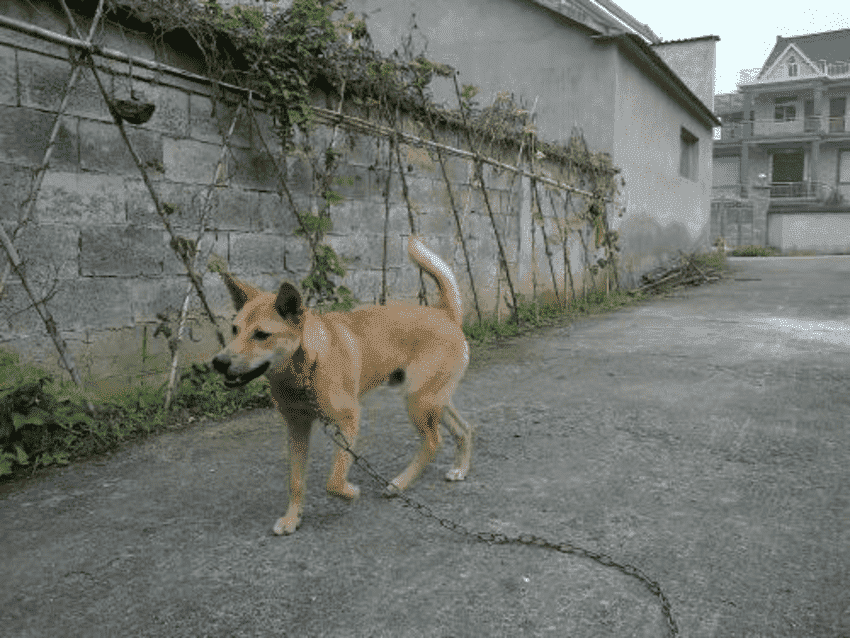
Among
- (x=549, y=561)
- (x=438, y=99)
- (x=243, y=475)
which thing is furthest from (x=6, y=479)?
(x=438, y=99)

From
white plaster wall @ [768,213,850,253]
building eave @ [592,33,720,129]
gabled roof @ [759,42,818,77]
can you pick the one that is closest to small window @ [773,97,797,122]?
gabled roof @ [759,42,818,77]

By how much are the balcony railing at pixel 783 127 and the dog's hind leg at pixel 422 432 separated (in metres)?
34.7

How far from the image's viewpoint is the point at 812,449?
3658 millimetres

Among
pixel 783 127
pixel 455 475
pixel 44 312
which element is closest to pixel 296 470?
pixel 455 475

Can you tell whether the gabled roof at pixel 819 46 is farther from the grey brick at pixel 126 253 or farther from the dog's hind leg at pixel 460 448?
the dog's hind leg at pixel 460 448

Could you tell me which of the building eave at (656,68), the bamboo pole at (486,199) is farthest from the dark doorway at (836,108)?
the bamboo pole at (486,199)

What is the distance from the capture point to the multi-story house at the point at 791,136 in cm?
3381

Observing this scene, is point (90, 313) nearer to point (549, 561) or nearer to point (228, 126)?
point (228, 126)

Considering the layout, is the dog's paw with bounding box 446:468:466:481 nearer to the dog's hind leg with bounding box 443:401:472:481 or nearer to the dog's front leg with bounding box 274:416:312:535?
the dog's hind leg with bounding box 443:401:472:481

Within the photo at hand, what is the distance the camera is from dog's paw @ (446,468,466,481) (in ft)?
10.6

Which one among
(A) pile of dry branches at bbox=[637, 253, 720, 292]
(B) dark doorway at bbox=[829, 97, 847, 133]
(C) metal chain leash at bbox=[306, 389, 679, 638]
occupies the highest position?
(B) dark doorway at bbox=[829, 97, 847, 133]

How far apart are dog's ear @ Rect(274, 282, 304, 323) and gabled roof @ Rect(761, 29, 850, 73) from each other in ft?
138

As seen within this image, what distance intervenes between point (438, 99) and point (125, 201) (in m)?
8.99

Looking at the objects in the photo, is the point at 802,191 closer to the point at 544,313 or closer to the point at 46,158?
the point at 544,313
